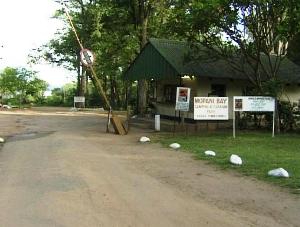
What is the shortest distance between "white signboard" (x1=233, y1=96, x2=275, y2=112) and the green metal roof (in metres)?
4.20

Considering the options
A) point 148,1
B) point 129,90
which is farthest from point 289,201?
point 129,90

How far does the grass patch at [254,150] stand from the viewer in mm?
11721

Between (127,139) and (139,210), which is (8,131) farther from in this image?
(139,210)

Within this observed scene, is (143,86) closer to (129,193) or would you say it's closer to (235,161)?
(235,161)

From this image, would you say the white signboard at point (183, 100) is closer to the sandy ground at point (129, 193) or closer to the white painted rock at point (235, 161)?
the sandy ground at point (129, 193)

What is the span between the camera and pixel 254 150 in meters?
16.0

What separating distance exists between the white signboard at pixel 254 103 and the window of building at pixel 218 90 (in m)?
6.08

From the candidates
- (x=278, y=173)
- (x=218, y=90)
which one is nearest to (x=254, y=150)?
(x=278, y=173)

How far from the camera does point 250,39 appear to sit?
26031 millimetres

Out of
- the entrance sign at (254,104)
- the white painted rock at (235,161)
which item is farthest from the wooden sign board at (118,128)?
the white painted rock at (235,161)

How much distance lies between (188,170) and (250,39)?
49.9 feet

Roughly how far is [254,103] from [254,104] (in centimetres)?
4

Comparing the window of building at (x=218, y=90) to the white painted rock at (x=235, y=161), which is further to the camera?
the window of building at (x=218, y=90)

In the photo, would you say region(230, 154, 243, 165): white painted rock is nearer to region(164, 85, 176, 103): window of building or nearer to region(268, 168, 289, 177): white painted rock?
region(268, 168, 289, 177): white painted rock
